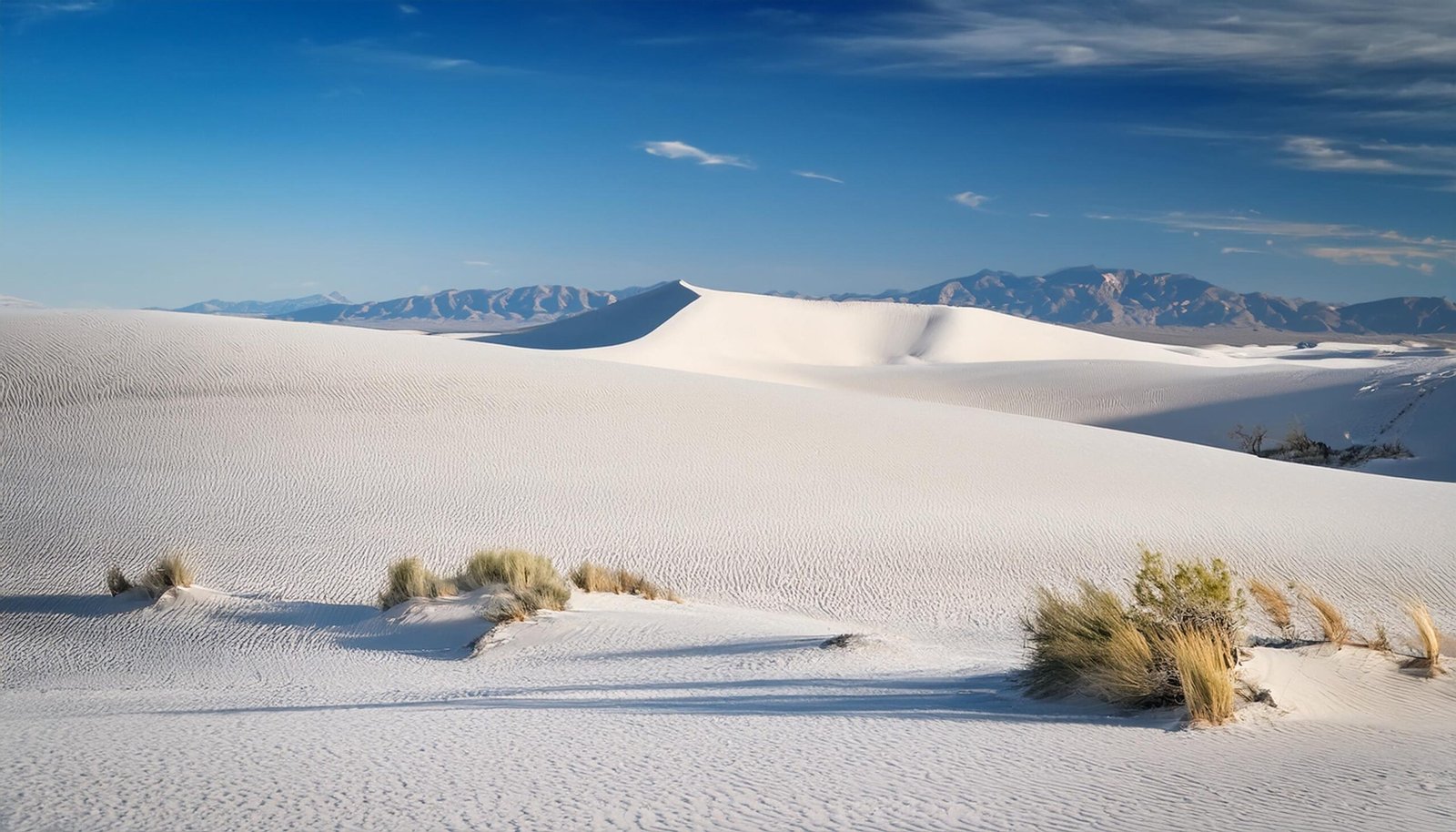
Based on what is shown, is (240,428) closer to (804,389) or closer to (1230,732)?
(804,389)

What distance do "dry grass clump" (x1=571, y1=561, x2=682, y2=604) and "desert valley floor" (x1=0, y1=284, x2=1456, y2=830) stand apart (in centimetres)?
41

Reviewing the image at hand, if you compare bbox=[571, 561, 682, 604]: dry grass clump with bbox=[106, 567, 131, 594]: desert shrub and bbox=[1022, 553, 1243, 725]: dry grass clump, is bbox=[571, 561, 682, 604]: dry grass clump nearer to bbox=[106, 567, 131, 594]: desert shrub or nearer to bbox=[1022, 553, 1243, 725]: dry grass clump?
bbox=[106, 567, 131, 594]: desert shrub

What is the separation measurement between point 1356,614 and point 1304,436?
2199 cm

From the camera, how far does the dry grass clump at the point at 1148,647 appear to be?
513 cm

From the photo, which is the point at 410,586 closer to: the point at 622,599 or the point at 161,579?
the point at 622,599

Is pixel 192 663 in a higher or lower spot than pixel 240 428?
lower

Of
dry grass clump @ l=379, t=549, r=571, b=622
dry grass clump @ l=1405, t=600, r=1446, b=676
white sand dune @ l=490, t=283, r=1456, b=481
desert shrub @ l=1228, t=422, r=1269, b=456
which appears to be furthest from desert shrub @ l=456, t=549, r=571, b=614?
desert shrub @ l=1228, t=422, r=1269, b=456

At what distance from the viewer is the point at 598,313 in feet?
284

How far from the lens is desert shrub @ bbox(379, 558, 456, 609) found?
990 cm

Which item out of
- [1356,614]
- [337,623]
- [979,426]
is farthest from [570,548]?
[979,426]

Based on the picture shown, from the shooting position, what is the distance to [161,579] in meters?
10.3

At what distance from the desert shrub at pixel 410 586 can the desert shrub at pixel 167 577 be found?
2066 mm

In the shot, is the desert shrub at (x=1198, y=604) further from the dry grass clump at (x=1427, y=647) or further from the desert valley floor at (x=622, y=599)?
the dry grass clump at (x=1427, y=647)

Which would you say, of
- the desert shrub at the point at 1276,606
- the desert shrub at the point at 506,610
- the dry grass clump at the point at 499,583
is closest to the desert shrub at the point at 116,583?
the dry grass clump at the point at 499,583
